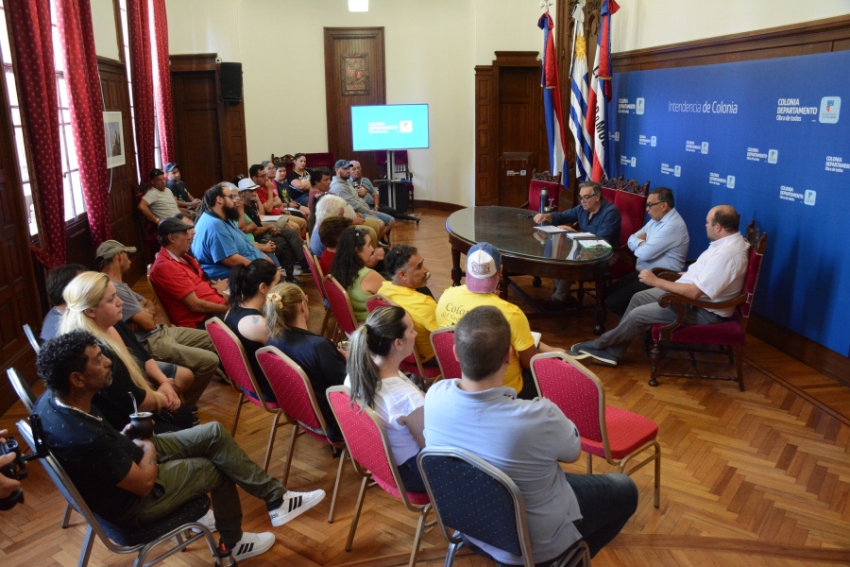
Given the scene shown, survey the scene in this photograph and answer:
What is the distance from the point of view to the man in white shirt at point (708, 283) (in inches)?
166

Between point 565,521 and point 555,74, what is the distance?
695 centimetres

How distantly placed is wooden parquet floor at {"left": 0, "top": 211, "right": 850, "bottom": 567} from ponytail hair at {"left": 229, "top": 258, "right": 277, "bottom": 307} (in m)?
0.90

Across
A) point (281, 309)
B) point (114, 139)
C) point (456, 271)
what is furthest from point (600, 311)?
point (114, 139)

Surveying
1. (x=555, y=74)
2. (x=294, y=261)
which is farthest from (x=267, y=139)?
(x=555, y=74)

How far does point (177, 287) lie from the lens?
14.2 ft

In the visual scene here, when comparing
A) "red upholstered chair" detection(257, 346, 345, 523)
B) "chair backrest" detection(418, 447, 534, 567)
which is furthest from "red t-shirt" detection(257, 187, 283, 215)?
"chair backrest" detection(418, 447, 534, 567)

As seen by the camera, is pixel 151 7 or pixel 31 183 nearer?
pixel 31 183

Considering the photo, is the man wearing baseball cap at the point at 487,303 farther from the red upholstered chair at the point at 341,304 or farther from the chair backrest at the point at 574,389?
the red upholstered chair at the point at 341,304

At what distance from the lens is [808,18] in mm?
4551

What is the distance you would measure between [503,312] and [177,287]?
2.37m

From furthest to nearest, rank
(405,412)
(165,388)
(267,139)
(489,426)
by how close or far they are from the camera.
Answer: (267,139)
(165,388)
(405,412)
(489,426)

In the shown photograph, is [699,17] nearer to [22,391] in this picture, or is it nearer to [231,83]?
[22,391]

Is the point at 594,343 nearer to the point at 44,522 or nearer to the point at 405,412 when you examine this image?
the point at 405,412

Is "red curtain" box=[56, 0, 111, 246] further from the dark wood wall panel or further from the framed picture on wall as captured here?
the dark wood wall panel
